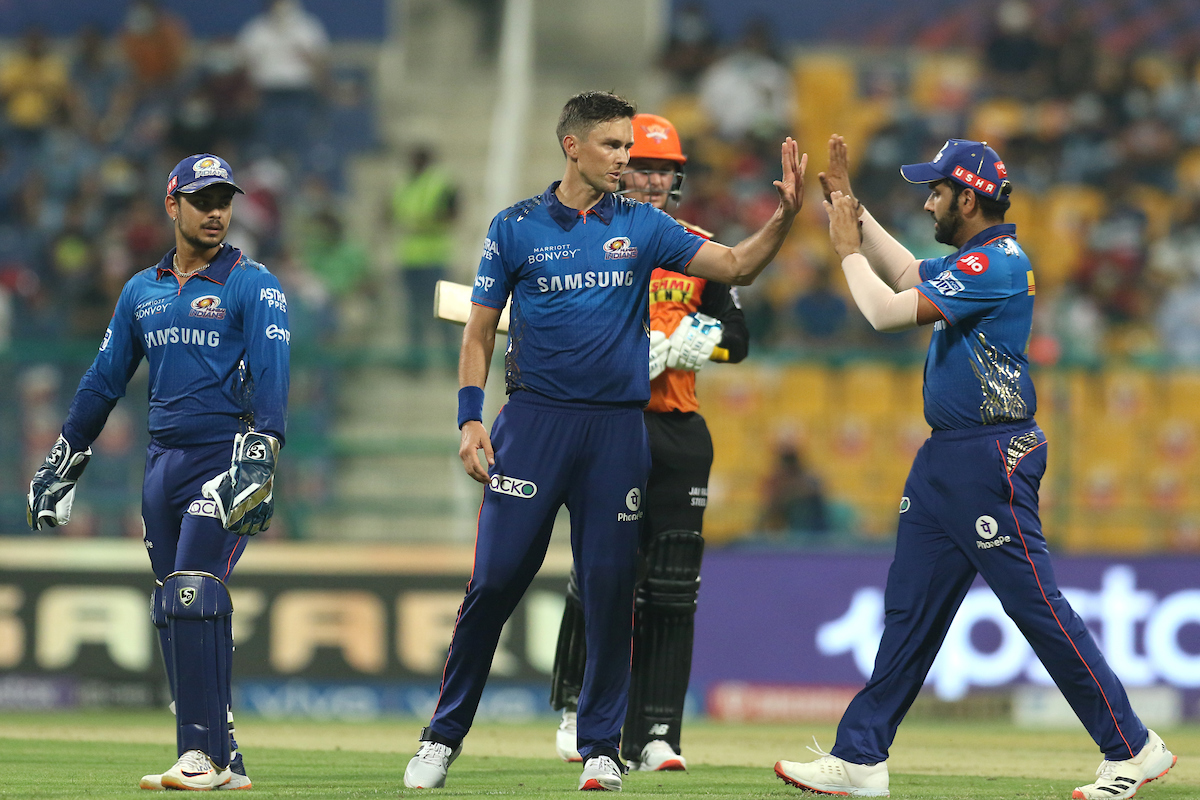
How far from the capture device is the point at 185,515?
20.7 ft

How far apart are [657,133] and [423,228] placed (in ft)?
25.7

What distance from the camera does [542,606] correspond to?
12008mm

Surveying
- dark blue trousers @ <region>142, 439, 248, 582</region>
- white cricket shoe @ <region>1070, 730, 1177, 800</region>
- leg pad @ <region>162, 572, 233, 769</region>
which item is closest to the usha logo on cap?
white cricket shoe @ <region>1070, 730, 1177, 800</region>

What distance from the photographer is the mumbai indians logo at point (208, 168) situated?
6445 millimetres

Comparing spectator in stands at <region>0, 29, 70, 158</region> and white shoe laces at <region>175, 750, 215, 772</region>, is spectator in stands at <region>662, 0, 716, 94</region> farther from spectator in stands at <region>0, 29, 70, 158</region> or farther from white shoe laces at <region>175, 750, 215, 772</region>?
white shoe laces at <region>175, 750, 215, 772</region>

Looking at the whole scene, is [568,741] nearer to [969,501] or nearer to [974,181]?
[969,501]

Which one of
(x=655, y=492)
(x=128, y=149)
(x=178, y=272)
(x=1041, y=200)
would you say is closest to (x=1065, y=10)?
(x=1041, y=200)

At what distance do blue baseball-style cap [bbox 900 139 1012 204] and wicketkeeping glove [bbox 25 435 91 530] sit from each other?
141 inches

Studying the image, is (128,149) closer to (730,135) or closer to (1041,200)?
(730,135)

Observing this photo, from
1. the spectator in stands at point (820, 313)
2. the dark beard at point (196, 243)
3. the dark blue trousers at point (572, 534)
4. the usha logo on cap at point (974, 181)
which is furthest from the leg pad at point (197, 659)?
the spectator in stands at point (820, 313)

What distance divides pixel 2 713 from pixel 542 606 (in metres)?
3.79

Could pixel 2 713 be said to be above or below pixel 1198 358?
below

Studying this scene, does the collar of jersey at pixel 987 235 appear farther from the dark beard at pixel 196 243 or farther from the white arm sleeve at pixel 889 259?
the dark beard at pixel 196 243

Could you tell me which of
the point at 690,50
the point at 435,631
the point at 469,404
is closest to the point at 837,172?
the point at 469,404
